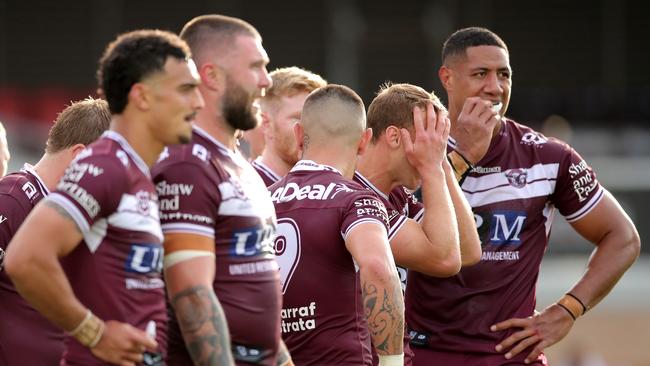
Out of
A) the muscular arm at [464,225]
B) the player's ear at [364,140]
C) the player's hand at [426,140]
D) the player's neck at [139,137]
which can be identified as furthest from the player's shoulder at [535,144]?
the player's neck at [139,137]

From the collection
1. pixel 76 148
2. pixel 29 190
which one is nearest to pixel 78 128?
pixel 76 148

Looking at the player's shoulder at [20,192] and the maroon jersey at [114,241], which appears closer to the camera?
the maroon jersey at [114,241]

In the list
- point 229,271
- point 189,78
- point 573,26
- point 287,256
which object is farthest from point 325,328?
point 573,26

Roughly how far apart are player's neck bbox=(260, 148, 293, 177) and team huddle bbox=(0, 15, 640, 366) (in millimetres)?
14

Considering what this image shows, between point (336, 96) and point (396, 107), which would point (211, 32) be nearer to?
point (336, 96)

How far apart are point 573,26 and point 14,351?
19.9m

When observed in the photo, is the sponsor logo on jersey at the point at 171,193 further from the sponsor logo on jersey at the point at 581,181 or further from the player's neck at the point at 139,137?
the sponsor logo on jersey at the point at 581,181

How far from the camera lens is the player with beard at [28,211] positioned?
5.83 m

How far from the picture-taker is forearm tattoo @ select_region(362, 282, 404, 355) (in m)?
5.33

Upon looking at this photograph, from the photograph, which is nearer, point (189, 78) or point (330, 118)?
point (189, 78)

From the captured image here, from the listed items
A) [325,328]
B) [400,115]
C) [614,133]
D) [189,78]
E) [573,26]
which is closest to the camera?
[189,78]

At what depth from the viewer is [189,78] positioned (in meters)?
4.51

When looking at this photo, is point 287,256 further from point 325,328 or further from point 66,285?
point 66,285

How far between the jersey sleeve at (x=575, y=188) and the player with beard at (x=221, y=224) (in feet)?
8.92
